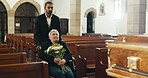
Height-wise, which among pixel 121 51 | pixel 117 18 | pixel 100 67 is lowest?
pixel 100 67

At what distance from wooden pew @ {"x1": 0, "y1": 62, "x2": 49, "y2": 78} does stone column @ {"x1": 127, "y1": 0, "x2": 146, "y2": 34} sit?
6.59m

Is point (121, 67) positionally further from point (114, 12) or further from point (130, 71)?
point (114, 12)

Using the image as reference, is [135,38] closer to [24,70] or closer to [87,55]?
[24,70]

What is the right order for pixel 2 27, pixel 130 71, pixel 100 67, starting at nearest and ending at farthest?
1. pixel 130 71
2. pixel 100 67
3. pixel 2 27

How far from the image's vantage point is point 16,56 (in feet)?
13.7

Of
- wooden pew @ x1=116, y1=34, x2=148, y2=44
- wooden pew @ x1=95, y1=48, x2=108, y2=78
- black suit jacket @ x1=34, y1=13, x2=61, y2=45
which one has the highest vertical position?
black suit jacket @ x1=34, y1=13, x2=61, y2=45

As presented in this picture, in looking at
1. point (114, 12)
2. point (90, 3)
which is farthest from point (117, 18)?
point (90, 3)

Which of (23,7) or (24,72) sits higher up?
(23,7)

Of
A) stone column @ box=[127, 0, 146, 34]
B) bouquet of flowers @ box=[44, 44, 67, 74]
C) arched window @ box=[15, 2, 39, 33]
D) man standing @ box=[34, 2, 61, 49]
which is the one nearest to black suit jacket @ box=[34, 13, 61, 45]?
man standing @ box=[34, 2, 61, 49]

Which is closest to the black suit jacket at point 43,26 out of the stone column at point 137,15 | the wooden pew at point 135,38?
the wooden pew at point 135,38

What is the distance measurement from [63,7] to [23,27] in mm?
3686

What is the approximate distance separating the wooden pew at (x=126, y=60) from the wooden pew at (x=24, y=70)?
0.98 meters

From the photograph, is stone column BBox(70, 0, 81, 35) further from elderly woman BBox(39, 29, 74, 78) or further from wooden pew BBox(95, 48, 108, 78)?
elderly woman BBox(39, 29, 74, 78)

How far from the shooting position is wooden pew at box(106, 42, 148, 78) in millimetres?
2057
